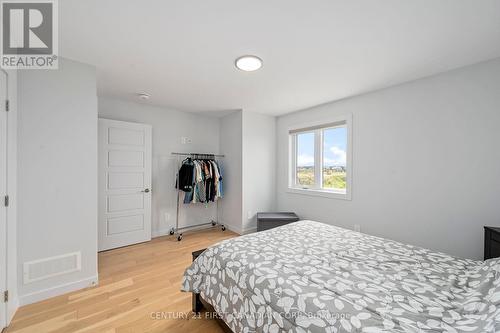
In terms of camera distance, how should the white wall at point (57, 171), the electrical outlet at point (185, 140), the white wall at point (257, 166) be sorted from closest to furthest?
1. the white wall at point (57, 171)
2. the white wall at point (257, 166)
3. the electrical outlet at point (185, 140)

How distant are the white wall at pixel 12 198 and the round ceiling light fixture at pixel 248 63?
1.80 meters

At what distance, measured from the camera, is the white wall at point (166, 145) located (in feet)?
10.5

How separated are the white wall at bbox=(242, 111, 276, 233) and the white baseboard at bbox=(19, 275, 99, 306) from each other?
214 cm

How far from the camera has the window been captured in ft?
9.91

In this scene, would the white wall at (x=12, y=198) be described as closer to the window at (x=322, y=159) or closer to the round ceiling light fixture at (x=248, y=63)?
the round ceiling light fixture at (x=248, y=63)

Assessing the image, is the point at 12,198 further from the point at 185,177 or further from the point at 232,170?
the point at 232,170

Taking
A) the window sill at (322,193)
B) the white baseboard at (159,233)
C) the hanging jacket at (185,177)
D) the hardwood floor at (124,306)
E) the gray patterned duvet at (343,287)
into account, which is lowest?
the hardwood floor at (124,306)

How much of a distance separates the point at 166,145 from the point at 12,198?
81.5 inches

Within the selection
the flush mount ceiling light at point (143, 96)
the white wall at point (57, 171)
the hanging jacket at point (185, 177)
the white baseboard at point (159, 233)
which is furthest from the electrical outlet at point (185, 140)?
the white wall at point (57, 171)

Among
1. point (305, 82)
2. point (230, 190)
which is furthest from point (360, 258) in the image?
point (230, 190)

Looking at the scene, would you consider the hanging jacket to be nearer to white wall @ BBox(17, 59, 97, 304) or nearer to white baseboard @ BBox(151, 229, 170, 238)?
white baseboard @ BBox(151, 229, 170, 238)

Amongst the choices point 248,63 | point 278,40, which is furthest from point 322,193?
point 278,40

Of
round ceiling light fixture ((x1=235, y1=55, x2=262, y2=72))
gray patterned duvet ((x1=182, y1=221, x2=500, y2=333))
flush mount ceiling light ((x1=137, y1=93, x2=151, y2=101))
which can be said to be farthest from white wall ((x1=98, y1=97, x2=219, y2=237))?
gray patterned duvet ((x1=182, y1=221, x2=500, y2=333))

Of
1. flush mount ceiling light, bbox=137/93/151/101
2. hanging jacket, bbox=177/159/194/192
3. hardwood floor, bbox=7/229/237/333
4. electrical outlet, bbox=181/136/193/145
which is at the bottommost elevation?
hardwood floor, bbox=7/229/237/333
